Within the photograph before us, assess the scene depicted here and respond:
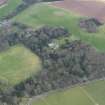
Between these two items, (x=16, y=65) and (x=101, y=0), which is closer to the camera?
(x=16, y=65)

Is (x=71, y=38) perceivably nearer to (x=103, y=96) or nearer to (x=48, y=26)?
(x=48, y=26)

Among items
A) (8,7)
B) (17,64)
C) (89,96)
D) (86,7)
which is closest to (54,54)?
(17,64)

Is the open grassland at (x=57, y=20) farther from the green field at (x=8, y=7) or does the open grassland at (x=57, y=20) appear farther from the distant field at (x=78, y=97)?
the distant field at (x=78, y=97)


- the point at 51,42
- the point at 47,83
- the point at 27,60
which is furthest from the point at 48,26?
the point at 47,83

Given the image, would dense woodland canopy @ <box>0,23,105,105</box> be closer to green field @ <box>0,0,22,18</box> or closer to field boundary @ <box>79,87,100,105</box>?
field boundary @ <box>79,87,100,105</box>

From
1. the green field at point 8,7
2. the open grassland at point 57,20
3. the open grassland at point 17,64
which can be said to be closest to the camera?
the open grassland at point 17,64

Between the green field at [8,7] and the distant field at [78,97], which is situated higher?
the green field at [8,7]

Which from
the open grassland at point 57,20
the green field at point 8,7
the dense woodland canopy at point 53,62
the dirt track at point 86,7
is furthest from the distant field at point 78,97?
the green field at point 8,7
